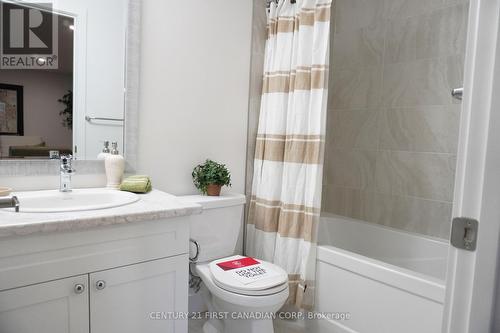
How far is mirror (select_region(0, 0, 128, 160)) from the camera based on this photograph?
4.71 ft

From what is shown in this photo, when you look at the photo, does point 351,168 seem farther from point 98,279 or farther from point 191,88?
point 98,279

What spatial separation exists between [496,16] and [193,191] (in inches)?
67.6

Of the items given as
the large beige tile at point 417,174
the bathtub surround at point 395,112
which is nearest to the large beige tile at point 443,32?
the bathtub surround at point 395,112

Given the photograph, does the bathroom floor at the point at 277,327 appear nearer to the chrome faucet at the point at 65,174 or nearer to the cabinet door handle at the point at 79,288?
the cabinet door handle at the point at 79,288

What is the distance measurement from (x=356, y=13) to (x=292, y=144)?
137 cm

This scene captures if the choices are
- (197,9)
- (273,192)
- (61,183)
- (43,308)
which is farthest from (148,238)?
(197,9)

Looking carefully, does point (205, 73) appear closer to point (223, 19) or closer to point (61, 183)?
point (223, 19)

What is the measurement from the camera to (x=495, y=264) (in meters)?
0.63

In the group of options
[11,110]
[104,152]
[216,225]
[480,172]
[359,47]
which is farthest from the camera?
[359,47]

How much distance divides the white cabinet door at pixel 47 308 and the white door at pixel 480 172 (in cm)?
116

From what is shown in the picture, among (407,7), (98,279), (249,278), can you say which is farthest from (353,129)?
(98,279)

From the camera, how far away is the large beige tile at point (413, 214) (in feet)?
6.77

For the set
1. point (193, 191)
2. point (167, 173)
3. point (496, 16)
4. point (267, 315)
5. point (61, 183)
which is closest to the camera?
point (496, 16)

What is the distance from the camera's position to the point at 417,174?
217 centimetres
